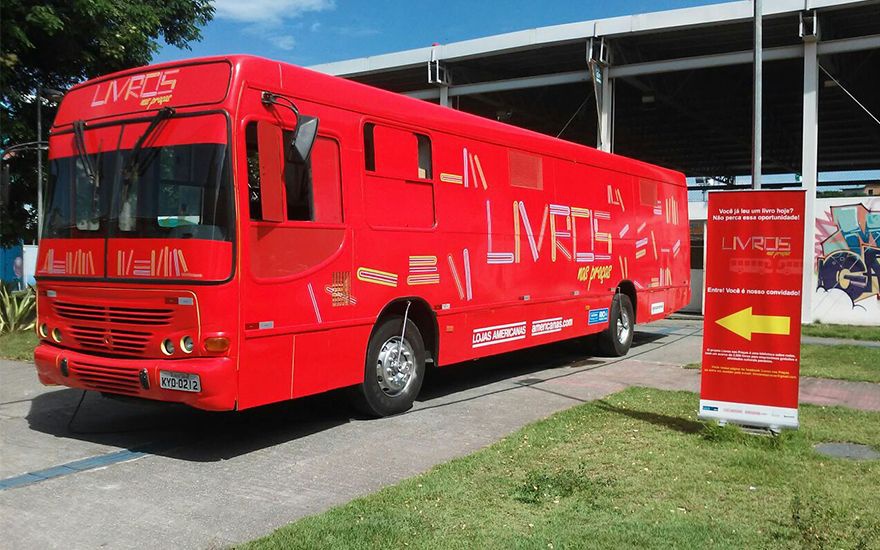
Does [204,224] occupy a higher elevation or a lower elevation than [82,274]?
higher

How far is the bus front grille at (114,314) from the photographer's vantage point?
20.1 feet

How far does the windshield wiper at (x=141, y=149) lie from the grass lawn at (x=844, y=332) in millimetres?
15319

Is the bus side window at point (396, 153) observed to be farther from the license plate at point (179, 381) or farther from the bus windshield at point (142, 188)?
the license plate at point (179, 381)

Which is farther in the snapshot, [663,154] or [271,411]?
[663,154]

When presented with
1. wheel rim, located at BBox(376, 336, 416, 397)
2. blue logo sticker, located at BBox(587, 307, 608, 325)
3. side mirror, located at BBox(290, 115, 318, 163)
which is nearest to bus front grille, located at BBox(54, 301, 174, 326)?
side mirror, located at BBox(290, 115, 318, 163)

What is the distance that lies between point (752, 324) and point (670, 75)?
64.0 feet

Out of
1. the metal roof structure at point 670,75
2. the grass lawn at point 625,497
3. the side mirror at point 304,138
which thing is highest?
the metal roof structure at point 670,75

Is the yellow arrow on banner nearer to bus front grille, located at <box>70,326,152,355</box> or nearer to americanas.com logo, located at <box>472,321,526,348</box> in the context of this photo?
americanas.com logo, located at <box>472,321,526,348</box>

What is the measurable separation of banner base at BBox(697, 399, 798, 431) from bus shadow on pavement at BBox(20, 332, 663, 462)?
335cm

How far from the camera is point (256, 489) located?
5.51 m

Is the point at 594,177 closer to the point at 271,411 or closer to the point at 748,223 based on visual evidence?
the point at 748,223

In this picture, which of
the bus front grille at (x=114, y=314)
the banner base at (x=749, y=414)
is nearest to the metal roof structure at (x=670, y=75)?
the banner base at (x=749, y=414)

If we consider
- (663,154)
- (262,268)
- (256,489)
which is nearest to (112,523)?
(256,489)

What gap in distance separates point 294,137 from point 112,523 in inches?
130
